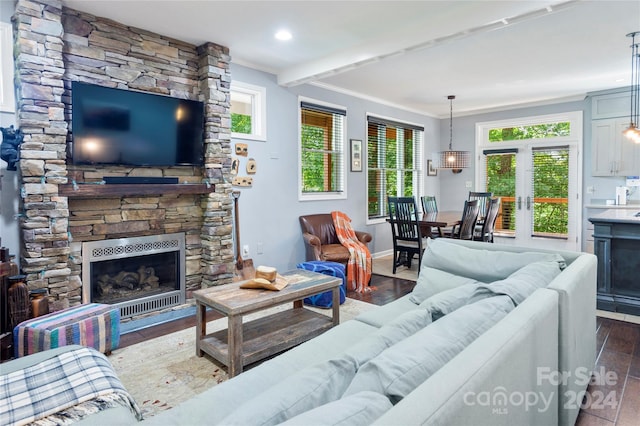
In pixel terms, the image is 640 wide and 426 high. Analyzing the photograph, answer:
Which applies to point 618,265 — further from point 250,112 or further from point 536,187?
point 250,112

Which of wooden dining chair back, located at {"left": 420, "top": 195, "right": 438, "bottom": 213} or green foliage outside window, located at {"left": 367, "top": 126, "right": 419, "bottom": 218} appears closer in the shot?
green foliage outside window, located at {"left": 367, "top": 126, "right": 419, "bottom": 218}

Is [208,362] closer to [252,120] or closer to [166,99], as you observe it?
[166,99]

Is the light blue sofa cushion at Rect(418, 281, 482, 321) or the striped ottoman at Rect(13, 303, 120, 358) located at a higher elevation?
the light blue sofa cushion at Rect(418, 281, 482, 321)

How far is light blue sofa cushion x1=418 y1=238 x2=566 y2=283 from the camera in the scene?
2221 millimetres

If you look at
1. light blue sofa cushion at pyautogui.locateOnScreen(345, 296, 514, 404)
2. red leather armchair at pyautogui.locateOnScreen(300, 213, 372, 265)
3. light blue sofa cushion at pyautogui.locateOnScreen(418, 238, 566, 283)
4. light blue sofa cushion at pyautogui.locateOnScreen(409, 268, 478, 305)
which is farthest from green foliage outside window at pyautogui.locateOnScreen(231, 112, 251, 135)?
light blue sofa cushion at pyautogui.locateOnScreen(345, 296, 514, 404)

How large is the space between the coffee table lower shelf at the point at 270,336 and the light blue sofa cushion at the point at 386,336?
1344 millimetres

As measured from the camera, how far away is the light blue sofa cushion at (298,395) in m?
0.84

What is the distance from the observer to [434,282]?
7.88 feet

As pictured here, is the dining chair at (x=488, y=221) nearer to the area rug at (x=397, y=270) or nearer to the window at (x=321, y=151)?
the area rug at (x=397, y=270)

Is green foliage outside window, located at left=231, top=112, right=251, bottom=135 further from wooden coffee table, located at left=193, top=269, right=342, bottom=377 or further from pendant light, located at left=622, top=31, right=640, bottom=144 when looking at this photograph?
pendant light, located at left=622, top=31, right=640, bottom=144

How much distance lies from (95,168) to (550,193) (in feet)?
23.0

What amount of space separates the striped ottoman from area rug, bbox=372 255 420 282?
345 cm

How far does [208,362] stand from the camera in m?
2.65

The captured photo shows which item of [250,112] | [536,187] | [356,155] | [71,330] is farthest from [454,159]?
[71,330]
